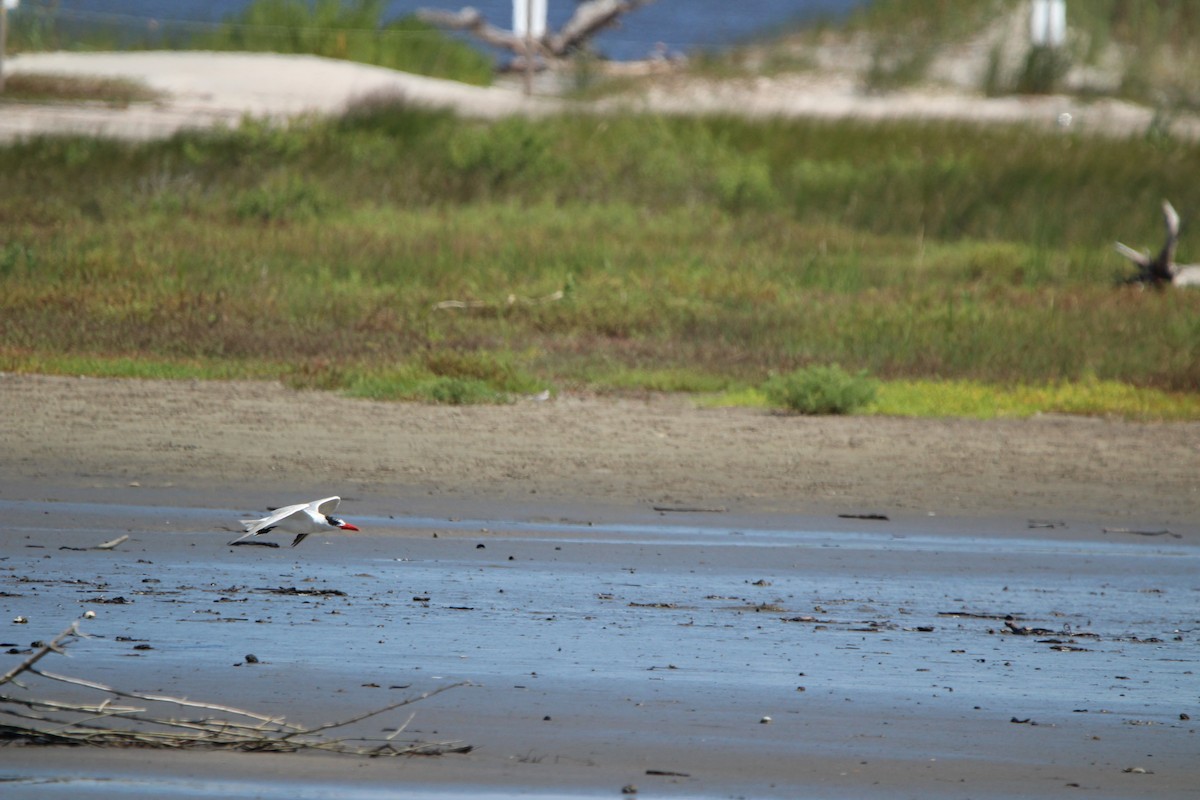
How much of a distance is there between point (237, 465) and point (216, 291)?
20.2 ft

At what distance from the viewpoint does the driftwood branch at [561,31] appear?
3781cm

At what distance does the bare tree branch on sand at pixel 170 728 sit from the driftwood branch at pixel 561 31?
33.5 meters

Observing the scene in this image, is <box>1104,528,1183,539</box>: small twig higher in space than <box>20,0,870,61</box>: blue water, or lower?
lower

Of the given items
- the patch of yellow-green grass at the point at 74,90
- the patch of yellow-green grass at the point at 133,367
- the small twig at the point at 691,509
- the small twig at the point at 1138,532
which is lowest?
the small twig at the point at 1138,532

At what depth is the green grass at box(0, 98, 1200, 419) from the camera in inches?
563

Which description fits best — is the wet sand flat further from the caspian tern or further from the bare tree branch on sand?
the caspian tern

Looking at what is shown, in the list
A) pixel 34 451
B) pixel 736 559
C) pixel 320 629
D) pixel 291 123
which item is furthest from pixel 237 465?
pixel 291 123

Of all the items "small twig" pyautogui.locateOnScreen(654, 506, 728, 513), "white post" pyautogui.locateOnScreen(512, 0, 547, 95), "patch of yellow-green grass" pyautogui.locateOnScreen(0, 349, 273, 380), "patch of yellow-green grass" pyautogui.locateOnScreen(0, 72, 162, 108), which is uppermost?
"white post" pyautogui.locateOnScreen(512, 0, 547, 95)

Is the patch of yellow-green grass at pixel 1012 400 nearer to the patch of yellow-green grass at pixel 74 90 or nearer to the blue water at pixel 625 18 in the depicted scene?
the patch of yellow-green grass at pixel 74 90

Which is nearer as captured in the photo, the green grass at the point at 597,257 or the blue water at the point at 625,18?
the green grass at the point at 597,257

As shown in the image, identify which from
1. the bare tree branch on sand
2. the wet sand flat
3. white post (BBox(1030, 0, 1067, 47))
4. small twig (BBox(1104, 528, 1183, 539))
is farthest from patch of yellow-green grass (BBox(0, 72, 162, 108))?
the bare tree branch on sand

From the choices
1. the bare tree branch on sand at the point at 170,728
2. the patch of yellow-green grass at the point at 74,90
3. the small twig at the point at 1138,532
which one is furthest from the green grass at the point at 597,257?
the bare tree branch on sand at the point at 170,728

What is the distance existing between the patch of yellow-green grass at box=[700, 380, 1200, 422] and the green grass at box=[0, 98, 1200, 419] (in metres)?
0.05

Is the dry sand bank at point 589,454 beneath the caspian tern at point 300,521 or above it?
beneath
